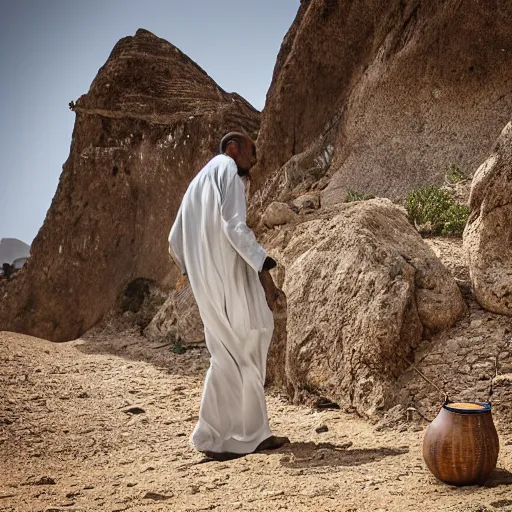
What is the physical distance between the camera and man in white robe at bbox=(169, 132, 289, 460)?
3701 millimetres

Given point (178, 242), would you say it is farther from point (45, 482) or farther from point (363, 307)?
point (45, 482)

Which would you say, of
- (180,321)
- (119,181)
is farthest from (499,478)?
(119,181)

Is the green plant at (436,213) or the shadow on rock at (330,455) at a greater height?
the green plant at (436,213)

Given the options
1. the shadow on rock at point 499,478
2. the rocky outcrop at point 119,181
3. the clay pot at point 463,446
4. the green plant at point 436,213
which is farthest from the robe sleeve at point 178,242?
the rocky outcrop at point 119,181

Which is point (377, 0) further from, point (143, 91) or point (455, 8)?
point (143, 91)

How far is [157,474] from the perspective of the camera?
345cm

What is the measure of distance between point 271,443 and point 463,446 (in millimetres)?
1263

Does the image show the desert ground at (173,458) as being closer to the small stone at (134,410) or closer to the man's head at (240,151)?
the small stone at (134,410)

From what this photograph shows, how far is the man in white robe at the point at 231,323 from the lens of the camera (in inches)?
146

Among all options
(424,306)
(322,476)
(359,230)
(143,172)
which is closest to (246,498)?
(322,476)

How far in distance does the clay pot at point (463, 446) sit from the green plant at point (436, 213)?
3.21 m

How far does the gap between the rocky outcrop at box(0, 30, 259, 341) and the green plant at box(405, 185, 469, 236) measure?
209 inches

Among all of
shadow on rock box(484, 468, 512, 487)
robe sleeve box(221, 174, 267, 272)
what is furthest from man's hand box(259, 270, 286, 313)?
shadow on rock box(484, 468, 512, 487)

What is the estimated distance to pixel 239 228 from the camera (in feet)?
12.1
